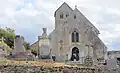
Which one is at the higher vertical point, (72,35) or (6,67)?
(72,35)

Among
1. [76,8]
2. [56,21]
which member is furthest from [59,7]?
[76,8]

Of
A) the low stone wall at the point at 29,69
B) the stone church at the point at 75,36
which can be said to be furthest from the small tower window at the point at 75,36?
the low stone wall at the point at 29,69

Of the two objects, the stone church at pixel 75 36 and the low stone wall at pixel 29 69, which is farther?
the stone church at pixel 75 36

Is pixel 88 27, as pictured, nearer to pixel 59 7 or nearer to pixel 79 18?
pixel 79 18

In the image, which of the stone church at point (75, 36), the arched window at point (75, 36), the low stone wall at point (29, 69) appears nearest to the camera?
the low stone wall at point (29, 69)

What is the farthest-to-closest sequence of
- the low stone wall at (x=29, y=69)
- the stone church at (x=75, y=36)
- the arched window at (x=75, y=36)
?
the arched window at (x=75, y=36) < the stone church at (x=75, y=36) < the low stone wall at (x=29, y=69)

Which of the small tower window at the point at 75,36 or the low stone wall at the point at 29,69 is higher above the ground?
the small tower window at the point at 75,36

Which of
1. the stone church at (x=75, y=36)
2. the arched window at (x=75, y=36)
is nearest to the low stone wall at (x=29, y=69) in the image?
the stone church at (x=75, y=36)

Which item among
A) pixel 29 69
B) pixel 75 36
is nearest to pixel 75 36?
pixel 75 36

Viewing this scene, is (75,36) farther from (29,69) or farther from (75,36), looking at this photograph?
→ (29,69)

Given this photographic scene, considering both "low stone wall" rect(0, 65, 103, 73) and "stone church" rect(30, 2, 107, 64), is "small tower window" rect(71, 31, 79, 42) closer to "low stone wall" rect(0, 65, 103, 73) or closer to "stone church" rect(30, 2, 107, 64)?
"stone church" rect(30, 2, 107, 64)

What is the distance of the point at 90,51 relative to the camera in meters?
57.6

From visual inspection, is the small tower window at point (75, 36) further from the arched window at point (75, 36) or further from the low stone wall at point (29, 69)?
the low stone wall at point (29, 69)

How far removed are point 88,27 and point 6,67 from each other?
1772 inches
